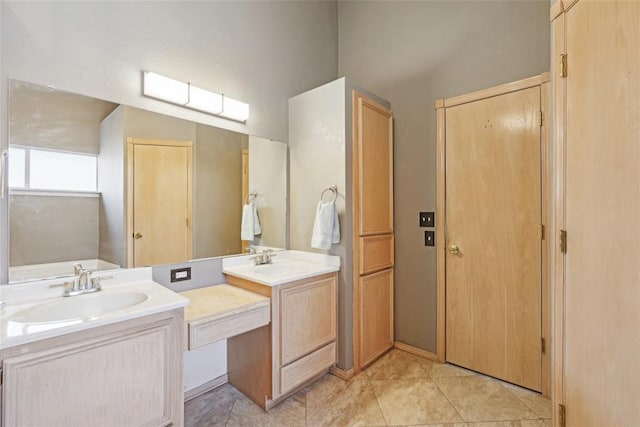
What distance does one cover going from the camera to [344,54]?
3.02m

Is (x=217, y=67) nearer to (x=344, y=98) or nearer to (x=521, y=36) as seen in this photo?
(x=344, y=98)

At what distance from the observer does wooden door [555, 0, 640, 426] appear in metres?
0.96

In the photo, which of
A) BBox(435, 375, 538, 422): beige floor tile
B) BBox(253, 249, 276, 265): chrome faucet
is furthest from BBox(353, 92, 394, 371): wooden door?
BBox(253, 249, 276, 265): chrome faucet

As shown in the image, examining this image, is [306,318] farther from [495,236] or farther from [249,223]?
[495,236]

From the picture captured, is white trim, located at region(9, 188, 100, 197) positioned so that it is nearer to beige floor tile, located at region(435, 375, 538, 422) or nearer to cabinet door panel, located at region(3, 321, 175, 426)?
cabinet door panel, located at region(3, 321, 175, 426)

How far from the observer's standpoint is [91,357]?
3.63 ft

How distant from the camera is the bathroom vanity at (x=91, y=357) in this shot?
99 centimetres

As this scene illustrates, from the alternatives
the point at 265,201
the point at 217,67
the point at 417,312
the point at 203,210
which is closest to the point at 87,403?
the point at 203,210

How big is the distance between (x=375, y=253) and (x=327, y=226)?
539 millimetres

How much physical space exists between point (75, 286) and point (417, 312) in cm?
232

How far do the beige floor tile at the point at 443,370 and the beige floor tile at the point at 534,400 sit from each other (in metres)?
0.27

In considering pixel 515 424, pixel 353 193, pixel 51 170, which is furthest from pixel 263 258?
pixel 515 424

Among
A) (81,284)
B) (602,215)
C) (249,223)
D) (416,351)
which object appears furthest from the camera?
(416,351)

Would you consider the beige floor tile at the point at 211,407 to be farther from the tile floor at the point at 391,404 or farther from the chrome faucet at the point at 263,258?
the chrome faucet at the point at 263,258
